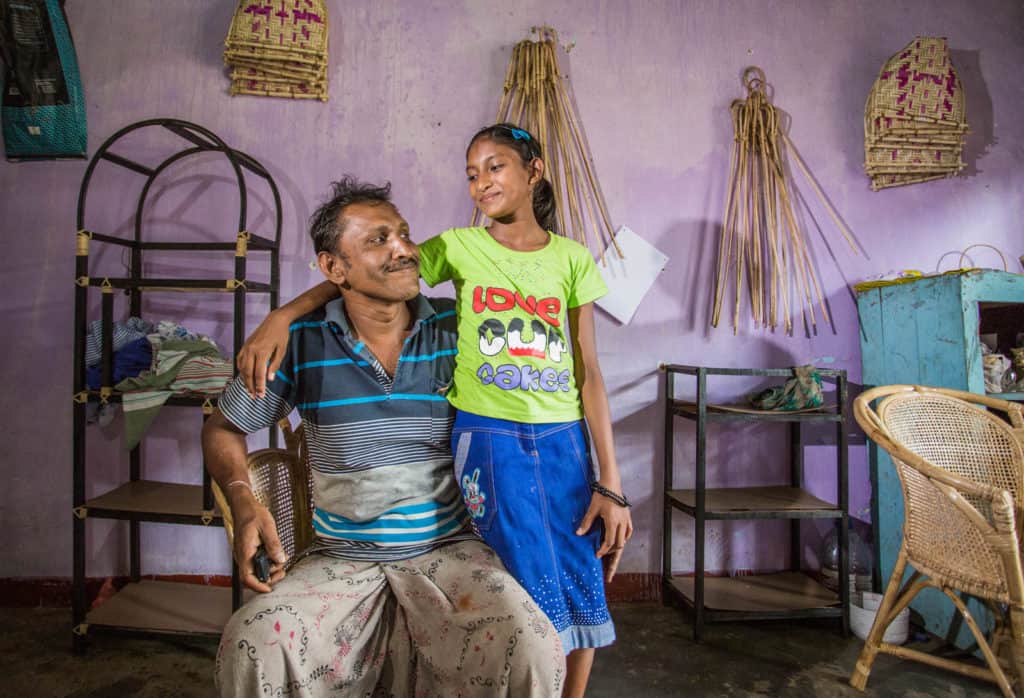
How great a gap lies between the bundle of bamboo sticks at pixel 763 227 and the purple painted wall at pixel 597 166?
7 cm

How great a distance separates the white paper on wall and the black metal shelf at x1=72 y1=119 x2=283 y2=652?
5.02ft

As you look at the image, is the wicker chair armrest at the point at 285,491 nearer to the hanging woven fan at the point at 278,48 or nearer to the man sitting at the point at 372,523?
the man sitting at the point at 372,523

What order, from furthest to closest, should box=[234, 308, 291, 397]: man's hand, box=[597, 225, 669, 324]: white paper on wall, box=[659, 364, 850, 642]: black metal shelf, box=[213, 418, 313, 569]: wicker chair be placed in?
box=[597, 225, 669, 324]: white paper on wall → box=[659, 364, 850, 642]: black metal shelf → box=[213, 418, 313, 569]: wicker chair → box=[234, 308, 291, 397]: man's hand

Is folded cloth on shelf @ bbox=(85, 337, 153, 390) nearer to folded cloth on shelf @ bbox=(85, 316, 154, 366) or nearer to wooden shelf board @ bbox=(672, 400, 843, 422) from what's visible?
folded cloth on shelf @ bbox=(85, 316, 154, 366)

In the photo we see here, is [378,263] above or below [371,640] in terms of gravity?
above

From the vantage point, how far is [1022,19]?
316 centimetres

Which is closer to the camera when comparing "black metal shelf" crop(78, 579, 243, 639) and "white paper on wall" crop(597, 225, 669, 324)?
"black metal shelf" crop(78, 579, 243, 639)

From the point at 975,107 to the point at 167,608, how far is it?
15.1 ft

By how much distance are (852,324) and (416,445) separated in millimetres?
2530

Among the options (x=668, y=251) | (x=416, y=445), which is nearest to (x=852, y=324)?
(x=668, y=251)

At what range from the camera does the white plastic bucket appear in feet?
8.04

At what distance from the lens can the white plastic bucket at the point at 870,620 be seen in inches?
96.4

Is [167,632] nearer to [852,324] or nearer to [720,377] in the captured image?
[720,377]

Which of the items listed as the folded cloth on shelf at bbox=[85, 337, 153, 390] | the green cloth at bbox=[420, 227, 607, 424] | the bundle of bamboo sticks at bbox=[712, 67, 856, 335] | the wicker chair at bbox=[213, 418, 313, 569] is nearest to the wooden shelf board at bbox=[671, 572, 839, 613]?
the bundle of bamboo sticks at bbox=[712, 67, 856, 335]
